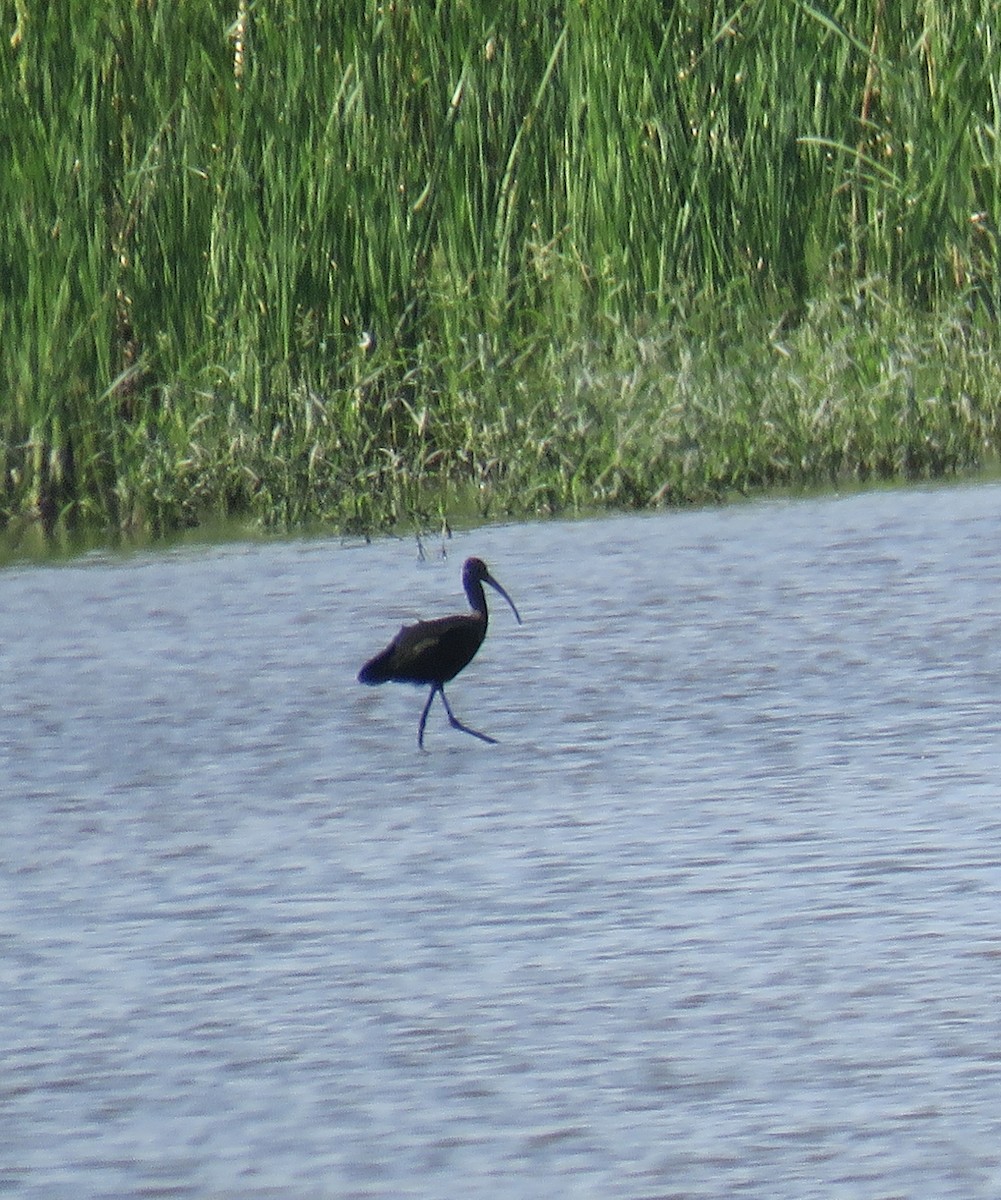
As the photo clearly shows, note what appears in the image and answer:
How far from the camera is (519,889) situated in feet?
14.4

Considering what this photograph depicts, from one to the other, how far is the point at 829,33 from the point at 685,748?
4.35 meters

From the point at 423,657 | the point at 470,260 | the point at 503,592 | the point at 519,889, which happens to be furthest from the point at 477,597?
the point at 470,260

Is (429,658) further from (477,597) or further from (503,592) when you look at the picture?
(503,592)

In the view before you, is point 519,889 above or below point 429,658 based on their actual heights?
below

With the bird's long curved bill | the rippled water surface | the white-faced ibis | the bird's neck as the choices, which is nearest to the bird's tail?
the white-faced ibis

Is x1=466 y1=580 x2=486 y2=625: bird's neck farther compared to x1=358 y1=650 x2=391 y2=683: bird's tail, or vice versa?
x1=466 y1=580 x2=486 y2=625: bird's neck

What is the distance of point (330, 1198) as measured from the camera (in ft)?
10.3

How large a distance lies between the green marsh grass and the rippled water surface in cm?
114

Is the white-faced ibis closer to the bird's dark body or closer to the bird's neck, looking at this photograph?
the bird's dark body

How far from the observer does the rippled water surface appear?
3.33 m

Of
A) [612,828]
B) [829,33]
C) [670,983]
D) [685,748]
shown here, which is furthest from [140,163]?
[670,983]

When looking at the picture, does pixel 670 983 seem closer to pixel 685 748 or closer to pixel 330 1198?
pixel 330 1198

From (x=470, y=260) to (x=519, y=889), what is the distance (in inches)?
183

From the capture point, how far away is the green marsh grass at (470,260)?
329 inches
